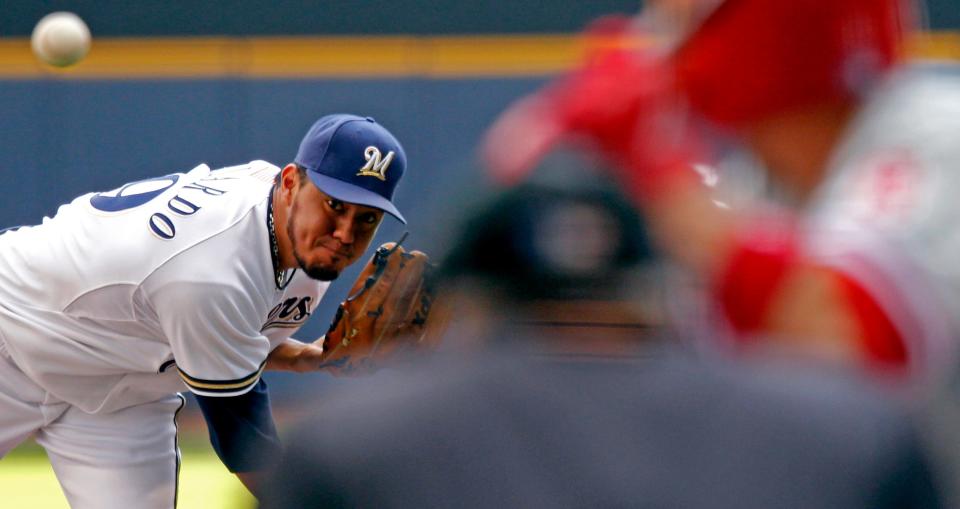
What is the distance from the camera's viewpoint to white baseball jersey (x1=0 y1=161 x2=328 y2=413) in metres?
3.05

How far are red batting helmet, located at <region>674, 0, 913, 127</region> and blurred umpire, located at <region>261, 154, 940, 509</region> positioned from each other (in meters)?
0.72

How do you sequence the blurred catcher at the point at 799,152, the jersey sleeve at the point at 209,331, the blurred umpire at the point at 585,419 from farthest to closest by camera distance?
the jersey sleeve at the point at 209,331, the blurred catcher at the point at 799,152, the blurred umpire at the point at 585,419

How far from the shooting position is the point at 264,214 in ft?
10.3

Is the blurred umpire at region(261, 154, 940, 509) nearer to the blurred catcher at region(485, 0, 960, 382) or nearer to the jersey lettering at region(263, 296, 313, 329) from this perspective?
the blurred catcher at region(485, 0, 960, 382)

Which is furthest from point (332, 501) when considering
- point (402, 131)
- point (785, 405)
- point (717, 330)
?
point (402, 131)

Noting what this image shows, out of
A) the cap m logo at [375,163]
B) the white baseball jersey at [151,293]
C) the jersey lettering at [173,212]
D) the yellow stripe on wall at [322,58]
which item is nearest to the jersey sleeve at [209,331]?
the white baseball jersey at [151,293]

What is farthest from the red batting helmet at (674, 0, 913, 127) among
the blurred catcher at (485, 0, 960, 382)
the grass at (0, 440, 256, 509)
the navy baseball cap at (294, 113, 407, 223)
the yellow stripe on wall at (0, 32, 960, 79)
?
the yellow stripe on wall at (0, 32, 960, 79)

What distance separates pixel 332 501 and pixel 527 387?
0.19 meters

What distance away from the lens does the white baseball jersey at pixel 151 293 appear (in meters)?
3.05

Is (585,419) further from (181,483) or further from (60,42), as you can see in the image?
(60,42)

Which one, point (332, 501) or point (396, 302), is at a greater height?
point (332, 501)

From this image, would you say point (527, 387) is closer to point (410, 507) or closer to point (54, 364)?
point (410, 507)

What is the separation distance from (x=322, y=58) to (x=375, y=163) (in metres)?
4.32

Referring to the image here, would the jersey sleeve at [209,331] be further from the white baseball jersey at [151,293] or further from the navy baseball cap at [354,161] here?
the navy baseball cap at [354,161]
